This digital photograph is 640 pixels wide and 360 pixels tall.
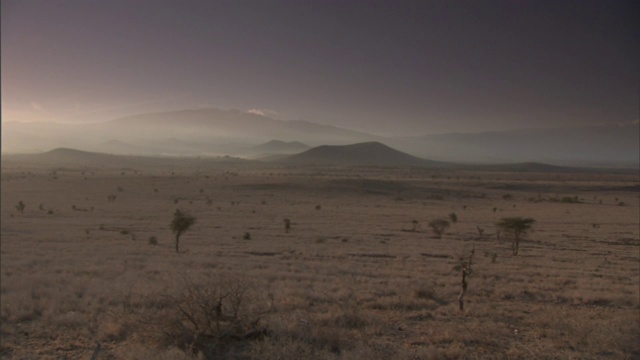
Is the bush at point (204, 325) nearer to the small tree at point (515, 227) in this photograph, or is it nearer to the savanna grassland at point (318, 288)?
the savanna grassland at point (318, 288)

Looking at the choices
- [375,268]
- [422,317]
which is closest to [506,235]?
[375,268]

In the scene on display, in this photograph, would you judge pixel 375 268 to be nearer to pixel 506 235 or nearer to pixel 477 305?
pixel 477 305

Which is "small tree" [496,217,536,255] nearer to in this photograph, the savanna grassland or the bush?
the savanna grassland

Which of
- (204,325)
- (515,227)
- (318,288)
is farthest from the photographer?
(515,227)

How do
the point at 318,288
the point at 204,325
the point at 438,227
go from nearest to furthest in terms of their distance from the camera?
the point at 204,325 → the point at 318,288 → the point at 438,227

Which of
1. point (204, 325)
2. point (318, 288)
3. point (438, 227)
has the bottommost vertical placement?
point (438, 227)

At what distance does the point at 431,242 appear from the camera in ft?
81.8

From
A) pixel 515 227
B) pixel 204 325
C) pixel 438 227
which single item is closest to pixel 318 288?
pixel 204 325

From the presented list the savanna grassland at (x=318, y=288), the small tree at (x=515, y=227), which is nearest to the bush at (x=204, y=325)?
the savanna grassland at (x=318, y=288)

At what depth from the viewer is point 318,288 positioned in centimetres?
1283

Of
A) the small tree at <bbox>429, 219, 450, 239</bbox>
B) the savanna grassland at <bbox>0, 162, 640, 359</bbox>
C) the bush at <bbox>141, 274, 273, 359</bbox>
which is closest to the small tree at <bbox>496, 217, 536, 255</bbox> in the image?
the savanna grassland at <bbox>0, 162, 640, 359</bbox>

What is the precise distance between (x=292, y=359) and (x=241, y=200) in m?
45.6

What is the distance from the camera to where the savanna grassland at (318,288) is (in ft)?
26.4

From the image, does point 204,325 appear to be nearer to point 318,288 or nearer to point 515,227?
point 318,288
